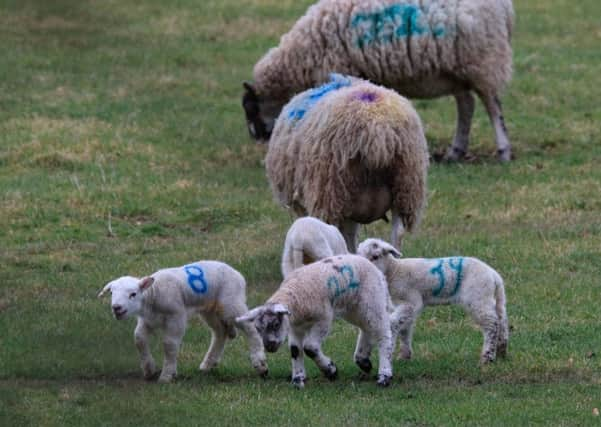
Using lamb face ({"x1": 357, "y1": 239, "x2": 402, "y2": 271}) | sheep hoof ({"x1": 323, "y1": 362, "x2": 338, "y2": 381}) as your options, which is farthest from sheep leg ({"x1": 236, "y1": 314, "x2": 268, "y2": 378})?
lamb face ({"x1": 357, "y1": 239, "x2": 402, "y2": 271})

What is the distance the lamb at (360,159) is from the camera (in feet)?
26.3

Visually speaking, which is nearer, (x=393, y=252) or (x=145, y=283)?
(x=145, y=283)

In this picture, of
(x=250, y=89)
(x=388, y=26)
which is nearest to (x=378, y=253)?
(x=388, y=26)

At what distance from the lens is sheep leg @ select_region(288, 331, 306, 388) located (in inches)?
238

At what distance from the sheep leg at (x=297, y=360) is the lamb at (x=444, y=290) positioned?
25.6 inches

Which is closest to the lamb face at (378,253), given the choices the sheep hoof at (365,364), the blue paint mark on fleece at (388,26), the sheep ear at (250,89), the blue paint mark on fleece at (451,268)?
the blue paint mark on fleece at (451,268)

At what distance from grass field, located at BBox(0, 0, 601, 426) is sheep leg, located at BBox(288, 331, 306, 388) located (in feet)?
0.29

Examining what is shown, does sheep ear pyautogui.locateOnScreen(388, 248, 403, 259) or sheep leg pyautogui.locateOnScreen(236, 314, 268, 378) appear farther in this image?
sheep ear pyautogui.locateOnScreen(388, 248, 403, 259)

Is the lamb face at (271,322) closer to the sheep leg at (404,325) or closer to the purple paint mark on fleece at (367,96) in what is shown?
the sheep leg at (404,325)

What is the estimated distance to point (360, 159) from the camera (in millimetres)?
8156

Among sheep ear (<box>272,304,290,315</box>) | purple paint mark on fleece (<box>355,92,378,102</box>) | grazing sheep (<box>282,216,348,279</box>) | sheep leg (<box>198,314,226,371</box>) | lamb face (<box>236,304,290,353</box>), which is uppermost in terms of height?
purple paint mark on fleece (<box>355,92,378,102</box>)

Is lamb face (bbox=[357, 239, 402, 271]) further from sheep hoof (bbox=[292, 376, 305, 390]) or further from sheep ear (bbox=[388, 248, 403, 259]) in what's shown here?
sheep hoof (bbox=[292, 376, 305, 390])

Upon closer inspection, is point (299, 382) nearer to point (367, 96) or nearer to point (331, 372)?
point (331, 372)

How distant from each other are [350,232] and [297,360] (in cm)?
282
